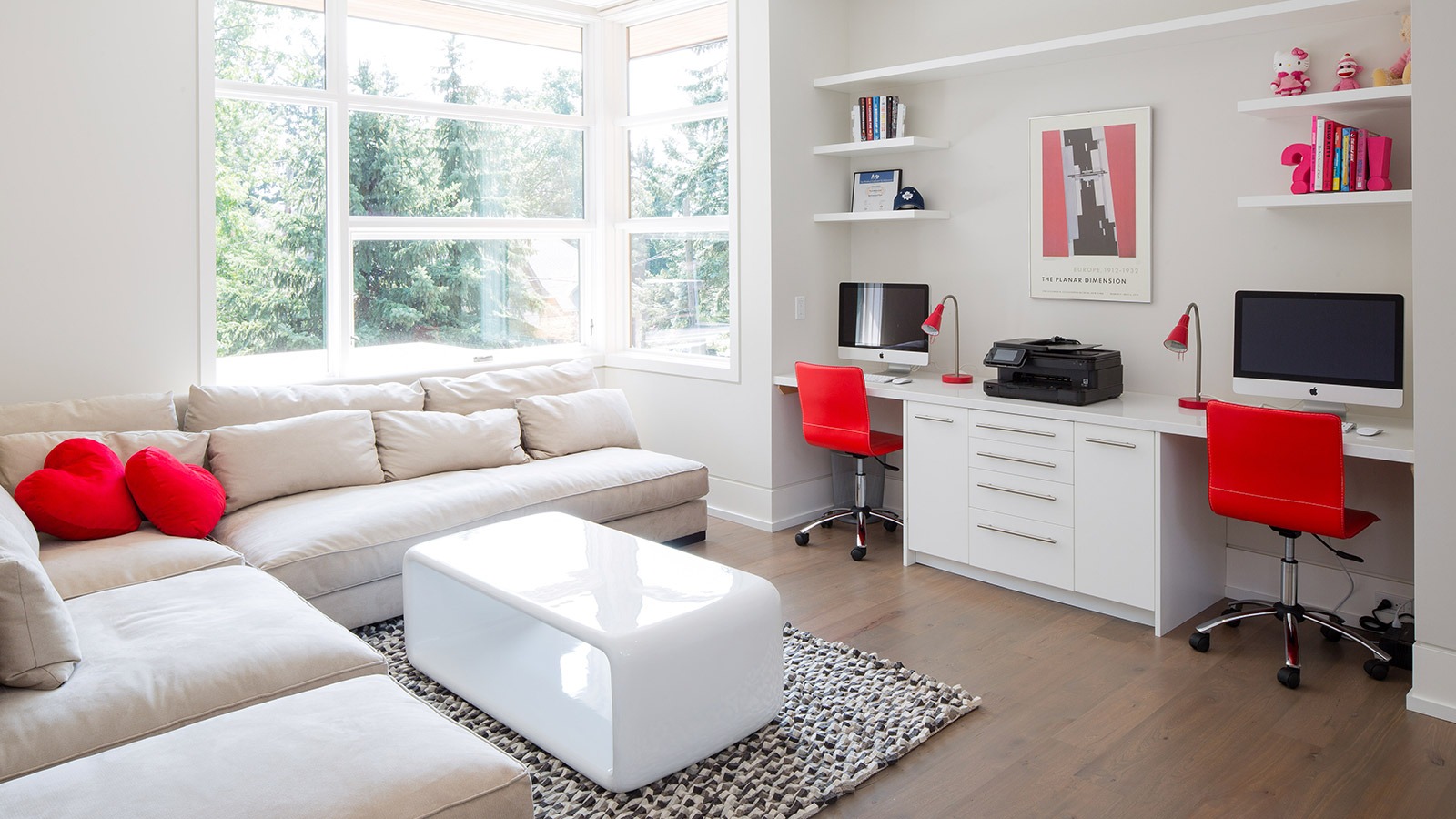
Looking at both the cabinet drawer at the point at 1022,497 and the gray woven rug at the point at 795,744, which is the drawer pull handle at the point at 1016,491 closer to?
the cabinet drawer at the point at 1022,497

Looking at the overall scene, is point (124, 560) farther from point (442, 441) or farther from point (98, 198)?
point (98, 198)

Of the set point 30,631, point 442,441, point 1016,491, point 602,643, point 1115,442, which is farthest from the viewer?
point 442,441

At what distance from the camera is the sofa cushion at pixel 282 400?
13.2 ft

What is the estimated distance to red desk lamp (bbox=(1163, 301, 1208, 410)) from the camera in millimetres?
3725

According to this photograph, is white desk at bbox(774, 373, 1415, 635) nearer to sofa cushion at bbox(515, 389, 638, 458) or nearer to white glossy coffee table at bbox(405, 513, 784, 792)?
sofa cushion at bbox(515, 389, 638, 458)

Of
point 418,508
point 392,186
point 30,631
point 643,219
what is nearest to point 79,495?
point 418,508

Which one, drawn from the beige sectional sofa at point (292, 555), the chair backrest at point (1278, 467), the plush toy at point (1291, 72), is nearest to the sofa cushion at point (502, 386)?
the beige sectional sofa at point (292, 555)

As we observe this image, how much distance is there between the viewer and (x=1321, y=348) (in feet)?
11.4

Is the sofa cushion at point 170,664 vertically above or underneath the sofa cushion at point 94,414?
underneath

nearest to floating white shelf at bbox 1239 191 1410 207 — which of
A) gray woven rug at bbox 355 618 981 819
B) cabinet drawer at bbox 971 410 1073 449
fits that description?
cabinet drawer at bbox 971 410 1073 449

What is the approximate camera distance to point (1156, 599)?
3652 mm

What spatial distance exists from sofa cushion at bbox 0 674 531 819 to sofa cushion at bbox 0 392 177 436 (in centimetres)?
213

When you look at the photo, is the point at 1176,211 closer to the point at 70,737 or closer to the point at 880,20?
the point at 880,20

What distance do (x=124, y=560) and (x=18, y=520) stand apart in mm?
301
